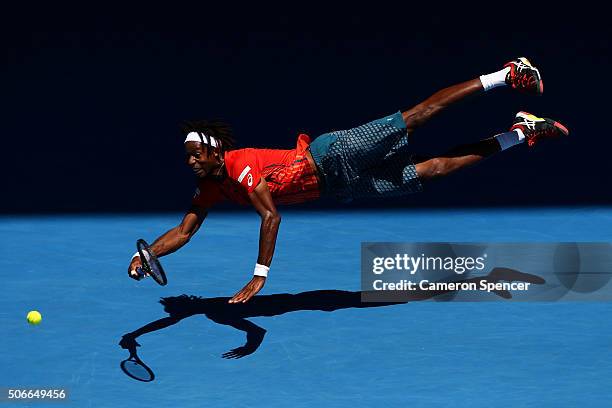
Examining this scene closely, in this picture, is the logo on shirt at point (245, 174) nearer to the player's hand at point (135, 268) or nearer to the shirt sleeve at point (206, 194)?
the shirt sleeve at point (206, 194)

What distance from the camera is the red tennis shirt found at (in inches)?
516

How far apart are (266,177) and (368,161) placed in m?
0.95

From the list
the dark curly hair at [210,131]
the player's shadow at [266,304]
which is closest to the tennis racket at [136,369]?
the player's shadow at [266,304]

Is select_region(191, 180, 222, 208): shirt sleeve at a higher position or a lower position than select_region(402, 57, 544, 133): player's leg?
lower

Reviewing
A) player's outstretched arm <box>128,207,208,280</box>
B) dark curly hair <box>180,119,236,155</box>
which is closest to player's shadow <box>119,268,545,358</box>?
player's outstretched arm <box>128,207,208,280</box>

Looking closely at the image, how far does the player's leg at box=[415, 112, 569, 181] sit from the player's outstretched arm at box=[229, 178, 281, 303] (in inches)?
63.0

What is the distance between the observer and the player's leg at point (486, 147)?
1391 centimetres

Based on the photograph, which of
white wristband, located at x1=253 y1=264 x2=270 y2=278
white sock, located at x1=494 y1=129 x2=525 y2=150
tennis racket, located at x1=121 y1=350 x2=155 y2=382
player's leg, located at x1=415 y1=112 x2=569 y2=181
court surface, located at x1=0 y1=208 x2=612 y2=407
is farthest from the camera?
white sock, located at x1=494 y1=129 x2=525 y2=150

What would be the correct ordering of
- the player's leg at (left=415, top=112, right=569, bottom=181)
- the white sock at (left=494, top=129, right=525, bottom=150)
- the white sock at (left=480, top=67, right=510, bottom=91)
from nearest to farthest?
1. the white sock at (left=480, top=67, right=510, bottom=91)
2. the player's leg at (left=415, top=112, right=569, bottom=181)
3. the white sock at (left=494, top=129, right=525, bottom=150)

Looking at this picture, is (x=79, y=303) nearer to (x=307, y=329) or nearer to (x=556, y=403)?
(x=307, y=329)

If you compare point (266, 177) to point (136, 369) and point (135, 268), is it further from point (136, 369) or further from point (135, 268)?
point (136, 369)

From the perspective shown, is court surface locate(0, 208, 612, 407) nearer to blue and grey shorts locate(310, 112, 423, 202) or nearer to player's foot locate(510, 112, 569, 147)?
blue and grey shorts locate(310, 112, 423, 202)

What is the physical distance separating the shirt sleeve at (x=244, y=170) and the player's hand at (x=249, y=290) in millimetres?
773

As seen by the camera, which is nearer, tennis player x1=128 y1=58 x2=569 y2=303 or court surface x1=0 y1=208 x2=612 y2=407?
court surface x1=0 y1=208 x2=612 y2=407
